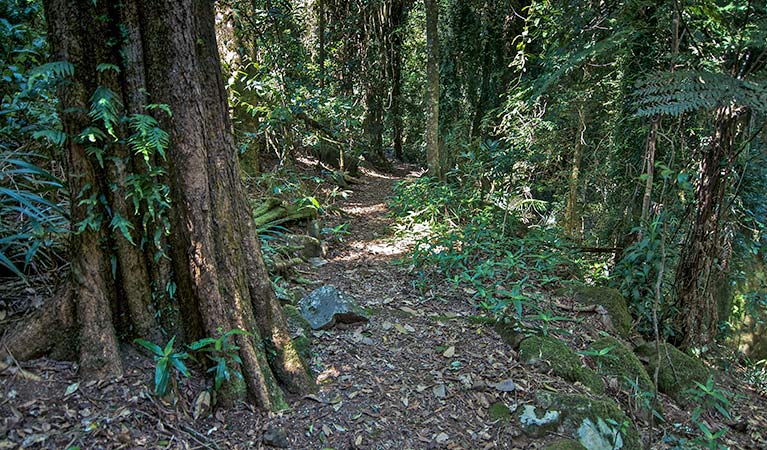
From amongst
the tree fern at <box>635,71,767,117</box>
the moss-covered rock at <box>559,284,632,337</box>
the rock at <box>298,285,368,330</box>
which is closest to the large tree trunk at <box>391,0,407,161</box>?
the moss-covered rock at <box>559,284,632,337</box>

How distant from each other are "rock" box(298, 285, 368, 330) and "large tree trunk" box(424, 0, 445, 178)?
546 cm

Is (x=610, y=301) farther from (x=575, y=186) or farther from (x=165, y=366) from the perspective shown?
(x=575, y=186)

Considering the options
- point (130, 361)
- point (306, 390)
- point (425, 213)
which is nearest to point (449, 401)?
point (306, 390)

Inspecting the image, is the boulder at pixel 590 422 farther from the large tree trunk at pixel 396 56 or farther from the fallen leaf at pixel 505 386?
the large tree trunk at pixel 396 56

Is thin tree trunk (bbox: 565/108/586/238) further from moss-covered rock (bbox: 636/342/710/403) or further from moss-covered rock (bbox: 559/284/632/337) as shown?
moss-covered rock (bbox: 636/342/710/403)

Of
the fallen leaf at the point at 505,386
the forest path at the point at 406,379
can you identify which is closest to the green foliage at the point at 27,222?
the forest path at the point at 406,379

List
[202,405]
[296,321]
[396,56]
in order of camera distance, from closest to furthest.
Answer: [202,405] < [296,321] < [396,56]

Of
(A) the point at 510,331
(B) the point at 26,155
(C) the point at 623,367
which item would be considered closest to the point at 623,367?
(C) the point at 623,367

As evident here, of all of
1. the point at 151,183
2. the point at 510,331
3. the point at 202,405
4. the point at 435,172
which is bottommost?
the point at 510,331

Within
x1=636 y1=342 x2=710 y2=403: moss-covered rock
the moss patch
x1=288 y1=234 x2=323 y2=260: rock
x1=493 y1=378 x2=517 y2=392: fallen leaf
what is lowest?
x1=636 y1=342 x2=710 y2=403: moss-covered rock

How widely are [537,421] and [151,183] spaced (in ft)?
7.86

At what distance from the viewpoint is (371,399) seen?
8.20ft

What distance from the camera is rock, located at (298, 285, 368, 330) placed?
3188 millimetres

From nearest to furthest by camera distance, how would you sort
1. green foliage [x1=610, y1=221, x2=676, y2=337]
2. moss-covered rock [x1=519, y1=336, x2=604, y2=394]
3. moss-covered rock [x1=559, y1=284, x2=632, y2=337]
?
1. moss-covered rock [x1=519, y1=336, x2=604, y2=394]
2. green foliage [x1=610, y1=221, x2=676, y2=337]
3. moss-covered rock [x1=559, y1=284, x2=632, y2=337]
